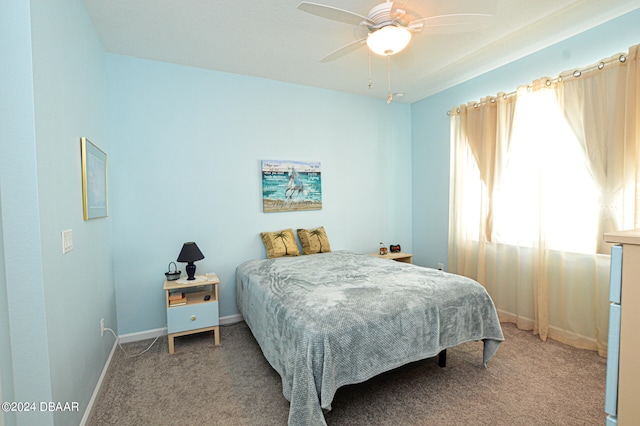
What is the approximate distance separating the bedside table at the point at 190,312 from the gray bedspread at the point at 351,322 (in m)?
0.41

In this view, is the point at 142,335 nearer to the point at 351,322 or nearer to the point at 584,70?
the point at 351,322

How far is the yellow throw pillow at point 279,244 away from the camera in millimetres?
3414

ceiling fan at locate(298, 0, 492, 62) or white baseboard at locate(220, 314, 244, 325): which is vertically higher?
ceiling fan at locate(298, 0, 492, 62)

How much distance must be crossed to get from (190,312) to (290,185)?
1.77 m

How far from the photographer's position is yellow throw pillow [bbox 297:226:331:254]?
3613 millimetres

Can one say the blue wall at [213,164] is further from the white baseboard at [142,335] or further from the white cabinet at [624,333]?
the white cabinet at [624,333]

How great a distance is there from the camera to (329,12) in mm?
1722

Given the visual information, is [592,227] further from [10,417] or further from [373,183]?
[10,417]

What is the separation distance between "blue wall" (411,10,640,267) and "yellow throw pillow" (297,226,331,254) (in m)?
1.60

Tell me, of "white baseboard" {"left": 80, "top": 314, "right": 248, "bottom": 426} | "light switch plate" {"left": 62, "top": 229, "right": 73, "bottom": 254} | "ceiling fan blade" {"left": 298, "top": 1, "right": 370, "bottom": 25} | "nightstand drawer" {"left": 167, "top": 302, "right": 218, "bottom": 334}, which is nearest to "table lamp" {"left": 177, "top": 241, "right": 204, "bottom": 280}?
"nightstand drawer" {"left": 167, "top": 302, "right": 218, "bottom": 334}

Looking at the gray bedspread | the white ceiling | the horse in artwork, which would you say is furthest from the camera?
the horse in artwork

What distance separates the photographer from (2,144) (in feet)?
4.21

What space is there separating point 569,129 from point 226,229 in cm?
350

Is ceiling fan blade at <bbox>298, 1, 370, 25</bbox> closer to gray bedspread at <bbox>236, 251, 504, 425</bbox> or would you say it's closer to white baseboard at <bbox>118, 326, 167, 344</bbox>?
gray bedspread at <bbox>236, 251, 504, 425</bbox>
